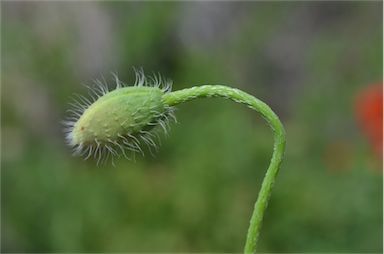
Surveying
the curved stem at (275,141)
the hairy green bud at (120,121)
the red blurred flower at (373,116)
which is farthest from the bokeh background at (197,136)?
the curved stem at (275,141)

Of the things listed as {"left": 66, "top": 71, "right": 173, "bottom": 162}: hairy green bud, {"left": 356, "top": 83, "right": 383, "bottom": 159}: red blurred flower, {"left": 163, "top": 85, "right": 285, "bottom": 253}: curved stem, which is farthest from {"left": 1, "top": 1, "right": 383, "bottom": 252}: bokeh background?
{"left": 163, "top": 85, "right": 285, "bottom": 253}: curved stem

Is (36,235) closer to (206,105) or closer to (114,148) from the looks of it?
(206,105)

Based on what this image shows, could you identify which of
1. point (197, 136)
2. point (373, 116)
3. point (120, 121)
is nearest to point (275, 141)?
point (120, 121)

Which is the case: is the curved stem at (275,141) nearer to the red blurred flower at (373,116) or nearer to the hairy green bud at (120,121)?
the hairy green bud at (120,121)

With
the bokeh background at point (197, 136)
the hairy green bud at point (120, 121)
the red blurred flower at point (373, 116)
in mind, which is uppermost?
the hairy green bud at point (120, 121)

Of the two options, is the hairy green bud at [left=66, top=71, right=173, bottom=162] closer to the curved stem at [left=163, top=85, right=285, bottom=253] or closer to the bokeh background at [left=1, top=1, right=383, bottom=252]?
the curved stem at [left=163, top=85, right=285, bottom=253]

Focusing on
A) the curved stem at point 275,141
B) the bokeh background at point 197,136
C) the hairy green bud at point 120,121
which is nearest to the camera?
the curved stem at point 275,141
